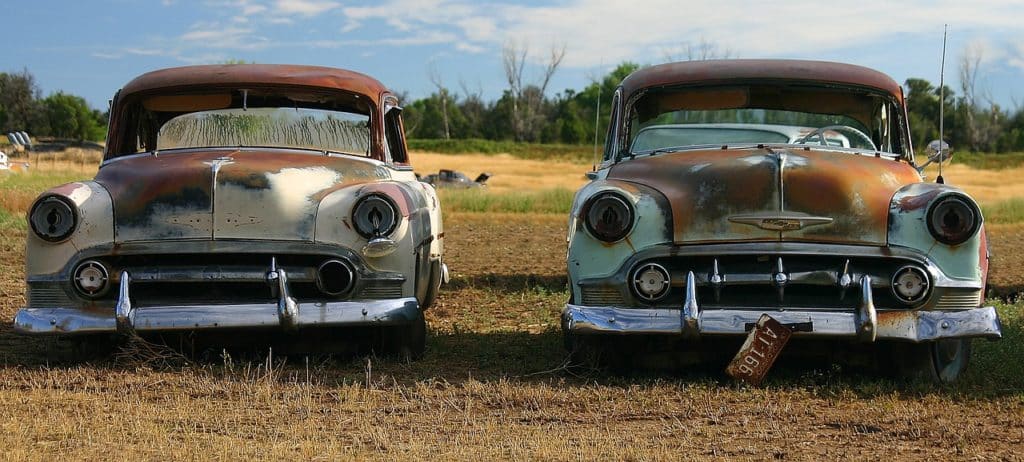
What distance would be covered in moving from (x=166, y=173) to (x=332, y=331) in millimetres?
1110

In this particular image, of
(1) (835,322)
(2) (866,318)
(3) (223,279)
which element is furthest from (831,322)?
(3) (223,279)

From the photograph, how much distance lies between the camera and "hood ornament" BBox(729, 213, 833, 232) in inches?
207

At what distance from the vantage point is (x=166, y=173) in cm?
589

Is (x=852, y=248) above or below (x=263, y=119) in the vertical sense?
below

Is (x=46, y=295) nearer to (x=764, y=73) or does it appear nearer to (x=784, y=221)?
(x=784, y=221)

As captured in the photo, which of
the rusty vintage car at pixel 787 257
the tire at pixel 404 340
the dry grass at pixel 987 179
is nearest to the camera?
the rusty vintage car at pixel 787 257

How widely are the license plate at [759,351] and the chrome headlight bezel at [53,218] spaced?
305 centimetres

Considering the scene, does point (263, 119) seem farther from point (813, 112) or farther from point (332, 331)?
point (813, 112)

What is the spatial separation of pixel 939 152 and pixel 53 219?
450 centimetres

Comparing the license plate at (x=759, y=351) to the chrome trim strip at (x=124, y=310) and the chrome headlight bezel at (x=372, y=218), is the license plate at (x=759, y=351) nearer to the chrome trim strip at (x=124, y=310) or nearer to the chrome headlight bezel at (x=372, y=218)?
the chrome headlight bezel at (x=372, y=218)

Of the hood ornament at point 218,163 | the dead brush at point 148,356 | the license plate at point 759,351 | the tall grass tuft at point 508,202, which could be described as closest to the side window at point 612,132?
the license plate at point 759,351

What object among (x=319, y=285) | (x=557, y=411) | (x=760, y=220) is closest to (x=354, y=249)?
(x=319, y=285)

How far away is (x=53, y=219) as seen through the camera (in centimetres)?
574

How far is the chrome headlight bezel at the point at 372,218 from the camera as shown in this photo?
19.0ft
